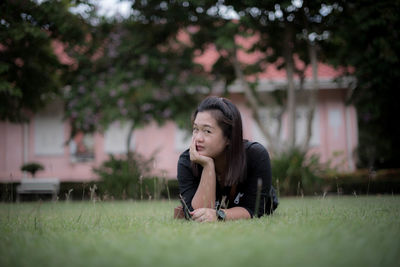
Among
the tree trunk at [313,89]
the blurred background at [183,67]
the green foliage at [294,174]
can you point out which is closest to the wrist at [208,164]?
the blurred background at [183,67]

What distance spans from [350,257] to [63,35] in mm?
9061

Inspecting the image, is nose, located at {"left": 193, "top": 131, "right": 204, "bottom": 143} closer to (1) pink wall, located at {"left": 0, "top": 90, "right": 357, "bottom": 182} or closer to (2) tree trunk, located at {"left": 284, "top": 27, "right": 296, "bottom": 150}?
(2) tree trunk, located at {"left": 284, "top": 27, "right": 296, "bottom": 150}

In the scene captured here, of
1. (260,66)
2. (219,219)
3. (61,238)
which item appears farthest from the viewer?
(260,66)

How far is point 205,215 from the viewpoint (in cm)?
318

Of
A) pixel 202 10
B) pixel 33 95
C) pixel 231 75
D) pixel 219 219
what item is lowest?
pixel 219 219

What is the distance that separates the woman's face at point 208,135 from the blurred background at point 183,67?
339 cm

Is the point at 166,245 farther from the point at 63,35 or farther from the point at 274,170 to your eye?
the point at 63,35

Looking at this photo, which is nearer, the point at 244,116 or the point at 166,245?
the point at 166,245

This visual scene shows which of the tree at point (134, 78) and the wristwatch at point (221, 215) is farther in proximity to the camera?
the tree at point (134, 78)

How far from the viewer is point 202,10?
954 cm

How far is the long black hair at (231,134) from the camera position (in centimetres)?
333

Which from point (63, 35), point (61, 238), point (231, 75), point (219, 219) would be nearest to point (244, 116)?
point (231, 75)

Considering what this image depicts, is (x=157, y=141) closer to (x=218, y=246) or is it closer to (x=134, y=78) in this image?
(x=134, y=78)

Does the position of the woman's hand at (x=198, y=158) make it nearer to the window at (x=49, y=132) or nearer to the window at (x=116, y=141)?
the window at (x=116, y=141)
